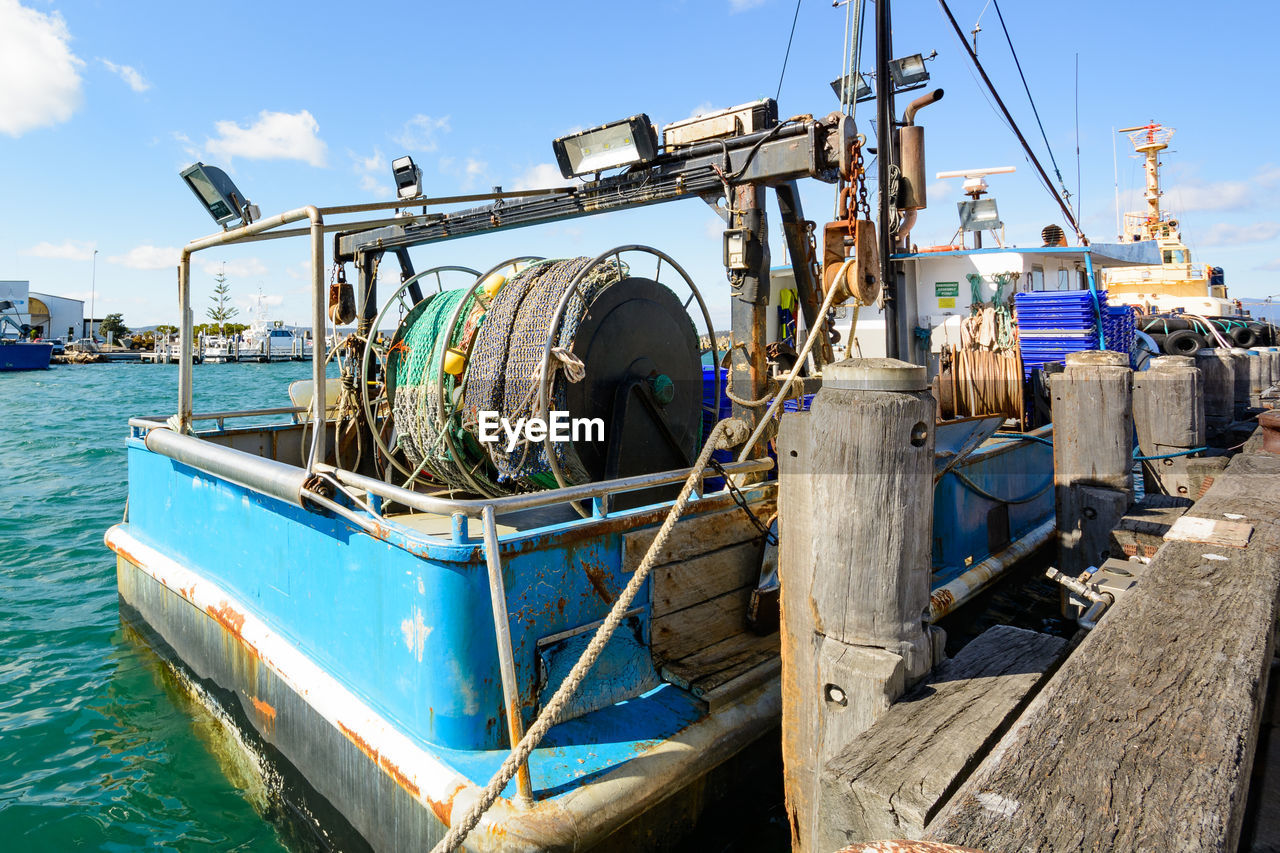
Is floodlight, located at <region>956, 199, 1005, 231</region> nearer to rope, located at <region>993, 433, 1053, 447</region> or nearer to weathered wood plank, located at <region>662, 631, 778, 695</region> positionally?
rope, located at <region>993, 433, 1053, 447</region>

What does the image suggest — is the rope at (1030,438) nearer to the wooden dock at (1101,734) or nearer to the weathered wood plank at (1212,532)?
the wooden dock at (1101,734)

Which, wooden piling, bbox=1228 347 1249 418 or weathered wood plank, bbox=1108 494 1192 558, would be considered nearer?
weathered wood plank, bbox=1108 494 1192 558

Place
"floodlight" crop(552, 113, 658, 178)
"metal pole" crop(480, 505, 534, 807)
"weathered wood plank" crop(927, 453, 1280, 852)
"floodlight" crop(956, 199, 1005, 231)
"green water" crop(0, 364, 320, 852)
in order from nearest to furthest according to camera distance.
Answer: "weathered wood plank" crop(927, 453, 1280, 852) → "metal pole" crop(480, 505, 534, 807) → "green water" crop(0, 364, 320, 852) → "floodlight" crop(552, 113, 658, 178) → "floodlight" crop(956, 199, 1005, 231)

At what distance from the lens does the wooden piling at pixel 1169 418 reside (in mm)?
7035

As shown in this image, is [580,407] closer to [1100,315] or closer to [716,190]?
[716,190]

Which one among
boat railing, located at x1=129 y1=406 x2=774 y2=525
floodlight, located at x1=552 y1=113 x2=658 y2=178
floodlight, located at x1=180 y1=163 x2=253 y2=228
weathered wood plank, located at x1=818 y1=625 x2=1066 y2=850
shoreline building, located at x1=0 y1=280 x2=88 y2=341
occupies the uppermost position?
shoreline building, located at x1=0 y1=280 x2=88 y2=341

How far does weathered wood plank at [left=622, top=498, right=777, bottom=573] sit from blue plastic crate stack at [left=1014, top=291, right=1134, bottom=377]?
6.85m

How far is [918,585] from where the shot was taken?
2.83m

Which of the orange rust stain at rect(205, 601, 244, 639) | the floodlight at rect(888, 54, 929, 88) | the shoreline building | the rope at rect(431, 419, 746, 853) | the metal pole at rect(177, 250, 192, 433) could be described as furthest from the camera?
the shoreline building

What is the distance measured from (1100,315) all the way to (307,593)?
10.2 m

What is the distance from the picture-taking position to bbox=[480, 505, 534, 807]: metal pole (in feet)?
10.7

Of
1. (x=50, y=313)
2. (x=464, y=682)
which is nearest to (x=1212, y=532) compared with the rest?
(x=464, y=682)

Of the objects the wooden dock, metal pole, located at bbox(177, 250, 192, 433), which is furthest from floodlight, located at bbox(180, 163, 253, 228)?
the wooden dock

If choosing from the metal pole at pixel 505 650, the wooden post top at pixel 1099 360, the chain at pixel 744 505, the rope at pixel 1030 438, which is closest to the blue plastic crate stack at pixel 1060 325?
the rope at pixel 1030 438
